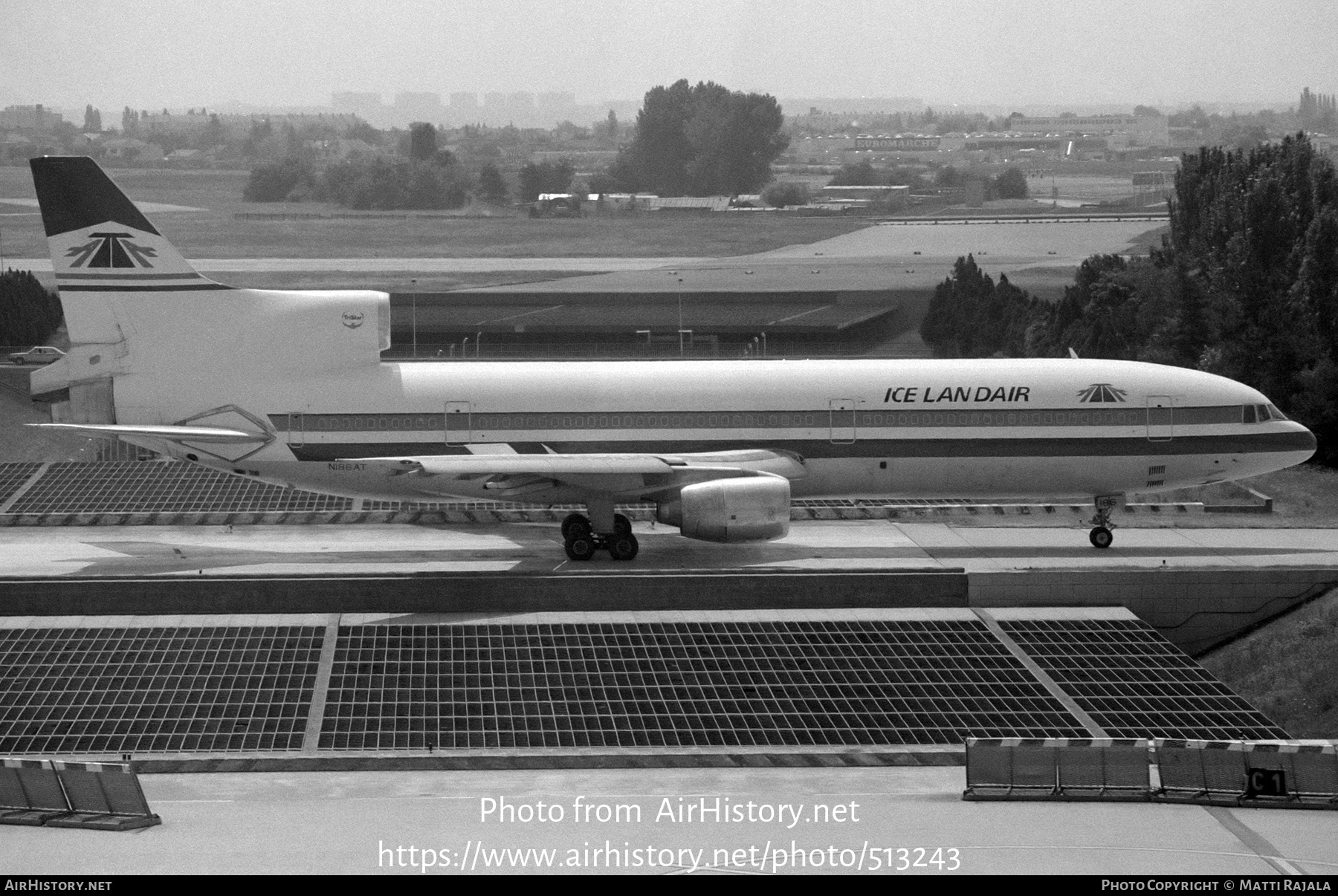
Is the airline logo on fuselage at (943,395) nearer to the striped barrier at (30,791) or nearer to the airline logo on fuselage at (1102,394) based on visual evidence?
the airline logo on fuselage at (1102,394)

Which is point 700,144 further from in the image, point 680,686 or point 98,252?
point 680,686

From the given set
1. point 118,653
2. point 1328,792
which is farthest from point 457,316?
point 1328,792

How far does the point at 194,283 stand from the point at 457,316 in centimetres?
4494

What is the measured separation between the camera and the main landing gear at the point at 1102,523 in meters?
39.2

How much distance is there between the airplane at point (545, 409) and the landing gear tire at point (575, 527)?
0.13 feet

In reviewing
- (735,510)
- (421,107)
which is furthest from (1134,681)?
(421,107)

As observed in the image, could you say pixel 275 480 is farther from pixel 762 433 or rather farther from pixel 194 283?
pixel 762 433

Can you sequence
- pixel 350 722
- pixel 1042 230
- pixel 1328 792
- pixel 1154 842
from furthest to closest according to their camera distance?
pixel 1042 230 < pixel 350 722 < pixel 1328 792 < pixel 1154 842

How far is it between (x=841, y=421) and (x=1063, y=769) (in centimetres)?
1589

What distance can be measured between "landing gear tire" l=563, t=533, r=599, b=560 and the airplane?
5cm

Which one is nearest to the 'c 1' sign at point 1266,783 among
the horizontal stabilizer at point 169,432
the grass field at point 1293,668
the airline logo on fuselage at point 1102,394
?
the grass field at point 1293,668

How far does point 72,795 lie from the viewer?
71.4 feet

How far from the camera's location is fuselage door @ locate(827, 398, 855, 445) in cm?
3816

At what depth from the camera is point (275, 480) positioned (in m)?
38.7
